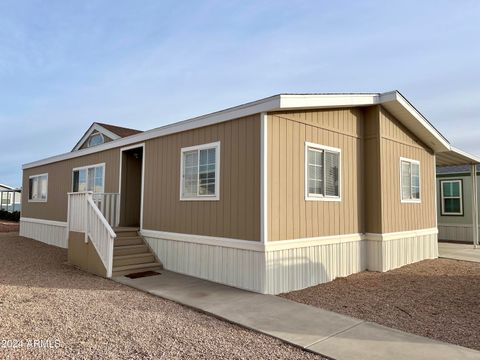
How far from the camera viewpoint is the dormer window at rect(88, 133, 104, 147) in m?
13.0

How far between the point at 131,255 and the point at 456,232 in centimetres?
1361

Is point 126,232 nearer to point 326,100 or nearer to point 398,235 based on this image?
point 326,100

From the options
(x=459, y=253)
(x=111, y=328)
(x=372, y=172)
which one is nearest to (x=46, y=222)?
(x=111, y=328)

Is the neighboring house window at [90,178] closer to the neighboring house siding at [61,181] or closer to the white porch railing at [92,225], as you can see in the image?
the neighboring house siding at [61,181]

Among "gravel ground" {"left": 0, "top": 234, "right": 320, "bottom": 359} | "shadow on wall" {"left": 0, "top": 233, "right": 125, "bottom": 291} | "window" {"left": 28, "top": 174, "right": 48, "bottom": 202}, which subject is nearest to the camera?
"gravel ground" {"left": 0, "top": 234, "right": 320, "bottom": 359}

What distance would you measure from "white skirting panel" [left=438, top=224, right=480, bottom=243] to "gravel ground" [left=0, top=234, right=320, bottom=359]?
13911mm

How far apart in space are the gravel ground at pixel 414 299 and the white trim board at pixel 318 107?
332 cm

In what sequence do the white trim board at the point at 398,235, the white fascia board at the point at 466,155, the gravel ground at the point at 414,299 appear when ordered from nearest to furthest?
the gravel ground at the point at 414,299, the white trim board at the point at 398,235, the white fascia board at the point at 466,155

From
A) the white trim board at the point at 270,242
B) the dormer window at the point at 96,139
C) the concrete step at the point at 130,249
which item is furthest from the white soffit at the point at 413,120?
the dormer window at the point at 96,139

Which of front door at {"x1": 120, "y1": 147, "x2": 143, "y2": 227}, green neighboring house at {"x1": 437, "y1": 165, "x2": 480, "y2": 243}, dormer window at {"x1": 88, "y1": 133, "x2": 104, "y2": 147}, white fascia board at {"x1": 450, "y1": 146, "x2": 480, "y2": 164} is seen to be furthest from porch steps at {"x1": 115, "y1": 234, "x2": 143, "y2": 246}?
green neighboring house at {"x1": 437, "y1": 165, "x2": 480, "y2": 243}

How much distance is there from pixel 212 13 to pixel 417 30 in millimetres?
5795

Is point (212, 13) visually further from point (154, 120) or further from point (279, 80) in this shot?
point (154, 120)

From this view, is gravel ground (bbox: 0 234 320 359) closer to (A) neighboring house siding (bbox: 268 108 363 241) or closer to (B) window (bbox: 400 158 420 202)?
(A) neighboring house siding (bbox: 268 108 363 241)

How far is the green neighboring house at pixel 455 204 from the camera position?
46.9 ft
